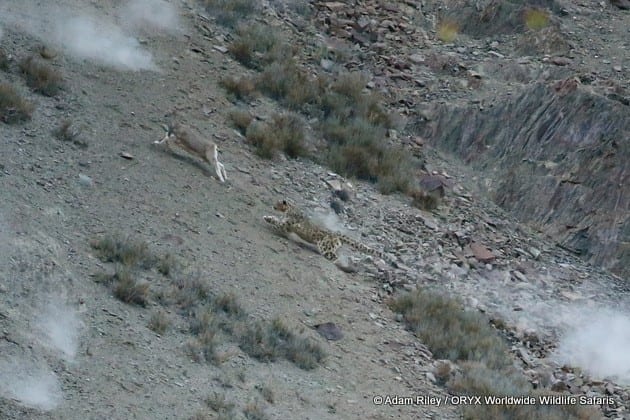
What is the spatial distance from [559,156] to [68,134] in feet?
26.3

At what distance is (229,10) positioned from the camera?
19938 millimetres

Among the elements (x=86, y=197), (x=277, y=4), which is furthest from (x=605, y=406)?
(x=277, y=4)

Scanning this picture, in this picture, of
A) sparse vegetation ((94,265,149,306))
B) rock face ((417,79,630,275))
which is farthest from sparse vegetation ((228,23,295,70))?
sparse vegetation ((94,265,149,306))

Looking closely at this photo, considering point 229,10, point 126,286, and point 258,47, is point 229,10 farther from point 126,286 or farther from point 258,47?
point 126,286

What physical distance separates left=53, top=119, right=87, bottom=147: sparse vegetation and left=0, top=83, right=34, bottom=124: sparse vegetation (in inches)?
16.3

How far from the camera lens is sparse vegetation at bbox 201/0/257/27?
1969 centimetres

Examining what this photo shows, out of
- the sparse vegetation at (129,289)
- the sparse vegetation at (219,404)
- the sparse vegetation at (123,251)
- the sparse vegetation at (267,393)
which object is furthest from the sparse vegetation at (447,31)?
the sparse vegetation at (219,404)

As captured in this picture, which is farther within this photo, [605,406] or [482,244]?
[482,244]

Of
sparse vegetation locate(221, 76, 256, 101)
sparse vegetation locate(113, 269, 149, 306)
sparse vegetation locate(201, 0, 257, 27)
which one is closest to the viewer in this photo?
sparse vegetation locate(113, 269, 149, 306)

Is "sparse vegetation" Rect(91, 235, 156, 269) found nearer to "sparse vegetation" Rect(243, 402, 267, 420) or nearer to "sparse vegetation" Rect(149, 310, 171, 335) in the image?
"sparse vegetation" Rect(149, 310, 171, 335)

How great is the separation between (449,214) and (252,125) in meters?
3.15

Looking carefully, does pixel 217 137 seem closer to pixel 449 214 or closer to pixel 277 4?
pixel 449 214

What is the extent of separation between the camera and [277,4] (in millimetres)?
21109

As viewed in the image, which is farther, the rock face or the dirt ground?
the rock face
